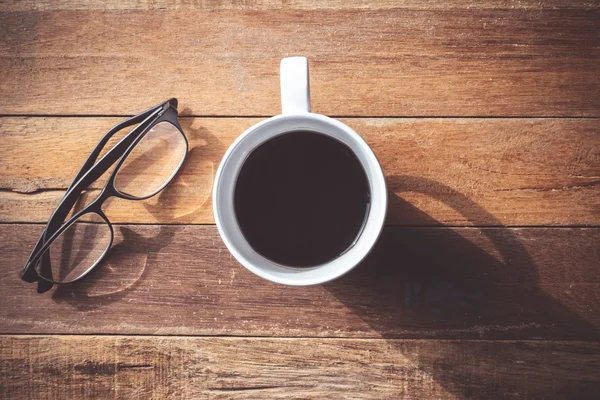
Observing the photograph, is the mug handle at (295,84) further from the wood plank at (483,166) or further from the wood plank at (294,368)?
the wood plank at (294,368)

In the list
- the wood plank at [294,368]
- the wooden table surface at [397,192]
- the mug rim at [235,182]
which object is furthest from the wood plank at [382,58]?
the wood plank at [294,368]

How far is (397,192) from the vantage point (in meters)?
0.54

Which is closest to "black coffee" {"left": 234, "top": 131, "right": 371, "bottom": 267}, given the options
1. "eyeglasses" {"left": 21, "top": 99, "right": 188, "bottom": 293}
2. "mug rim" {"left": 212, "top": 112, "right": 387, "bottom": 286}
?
"mug rim" {"left": 212, "top": 112, "right": 387, "bottom": 286}

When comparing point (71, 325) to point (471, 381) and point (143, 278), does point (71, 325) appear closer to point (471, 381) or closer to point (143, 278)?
point (143, 278)

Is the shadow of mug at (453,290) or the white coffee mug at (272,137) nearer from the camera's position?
the white coffee mug at (272,137)

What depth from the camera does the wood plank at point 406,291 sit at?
1.78 ft

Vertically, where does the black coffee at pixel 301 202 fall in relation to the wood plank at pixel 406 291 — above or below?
above

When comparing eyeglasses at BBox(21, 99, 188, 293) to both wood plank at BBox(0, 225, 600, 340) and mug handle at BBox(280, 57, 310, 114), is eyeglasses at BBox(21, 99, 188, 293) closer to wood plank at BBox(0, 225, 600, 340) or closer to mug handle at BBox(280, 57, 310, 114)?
wood plank at BBox(0, 225, 600, 340)

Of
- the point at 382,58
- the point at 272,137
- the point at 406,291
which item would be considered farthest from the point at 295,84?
the point at 406,291

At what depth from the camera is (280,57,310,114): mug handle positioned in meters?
0.41

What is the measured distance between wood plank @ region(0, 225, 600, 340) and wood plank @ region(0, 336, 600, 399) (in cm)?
2

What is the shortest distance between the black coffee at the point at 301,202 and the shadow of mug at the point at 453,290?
84 millimetres

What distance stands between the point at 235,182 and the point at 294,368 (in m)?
0.25

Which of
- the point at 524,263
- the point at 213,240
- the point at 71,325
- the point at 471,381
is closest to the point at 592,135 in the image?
the point at 524,263
